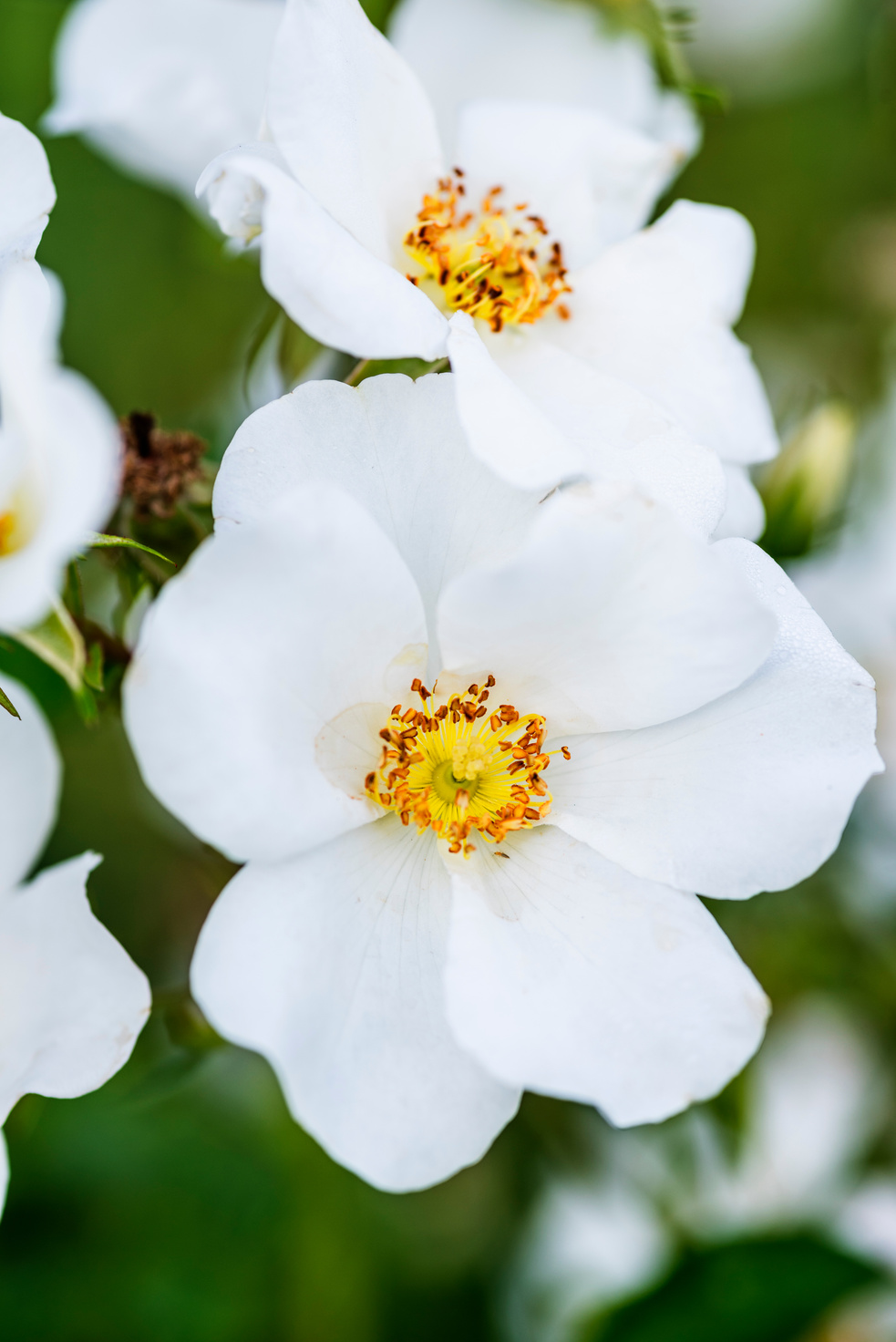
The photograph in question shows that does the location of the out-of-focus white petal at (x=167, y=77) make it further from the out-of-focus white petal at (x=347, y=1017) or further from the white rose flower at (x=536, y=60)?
the out-of-focus white petal at (x=347, y=1017)

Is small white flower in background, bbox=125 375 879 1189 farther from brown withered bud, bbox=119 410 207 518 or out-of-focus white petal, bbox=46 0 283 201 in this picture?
out-of-focus white petal, bbox=46 0 283 201

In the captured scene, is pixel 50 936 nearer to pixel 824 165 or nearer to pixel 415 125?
pixel 415 125

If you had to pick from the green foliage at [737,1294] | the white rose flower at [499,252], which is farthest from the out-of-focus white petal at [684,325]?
the green foliage at [737,1294]

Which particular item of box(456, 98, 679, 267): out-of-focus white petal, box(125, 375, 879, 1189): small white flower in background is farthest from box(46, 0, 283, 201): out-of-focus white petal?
box(125, 375, 879, 1189): small white flower in background

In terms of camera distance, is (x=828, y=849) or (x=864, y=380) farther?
(x=864, y=380)

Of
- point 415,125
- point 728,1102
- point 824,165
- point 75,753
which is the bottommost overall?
point 75,753

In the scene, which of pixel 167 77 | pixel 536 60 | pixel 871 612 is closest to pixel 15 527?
pixel 167 77

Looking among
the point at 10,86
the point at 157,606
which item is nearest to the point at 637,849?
the point at 157,606
